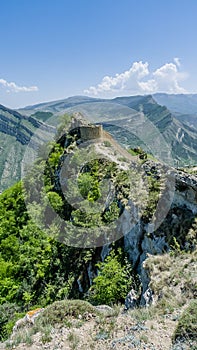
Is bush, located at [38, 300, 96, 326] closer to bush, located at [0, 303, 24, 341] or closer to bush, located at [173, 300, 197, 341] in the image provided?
bush, located at [173, 300, 197, 341]

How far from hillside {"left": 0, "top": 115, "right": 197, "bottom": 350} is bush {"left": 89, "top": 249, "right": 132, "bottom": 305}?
0.22 ft

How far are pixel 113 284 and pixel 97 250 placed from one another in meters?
6.46

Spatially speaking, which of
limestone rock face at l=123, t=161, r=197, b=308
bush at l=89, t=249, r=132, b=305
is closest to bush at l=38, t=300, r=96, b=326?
limestone rock face at l=123, t=161, r=197, b=308

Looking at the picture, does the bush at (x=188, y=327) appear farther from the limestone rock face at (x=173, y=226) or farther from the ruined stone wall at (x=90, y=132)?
the ruined stone wall at (x=90, y=132)

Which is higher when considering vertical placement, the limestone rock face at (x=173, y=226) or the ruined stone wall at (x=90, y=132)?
the ruined stone wall at (x=90, y=132)

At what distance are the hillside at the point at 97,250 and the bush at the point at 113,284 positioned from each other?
0.07 metres

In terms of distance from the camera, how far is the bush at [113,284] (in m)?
17.8

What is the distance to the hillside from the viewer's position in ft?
34.3

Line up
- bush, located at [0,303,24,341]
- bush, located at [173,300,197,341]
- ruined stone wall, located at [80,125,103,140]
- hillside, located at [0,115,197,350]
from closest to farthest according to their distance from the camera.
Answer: bush, located at [173,300,197,341] < hillside, located at [0,115,197,350] < bush, located at [0,303,24,341] < ruined stone wall, located at [80,125,103,140]

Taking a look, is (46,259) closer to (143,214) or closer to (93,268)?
(93,268)

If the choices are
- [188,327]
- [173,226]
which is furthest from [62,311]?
[173,226]

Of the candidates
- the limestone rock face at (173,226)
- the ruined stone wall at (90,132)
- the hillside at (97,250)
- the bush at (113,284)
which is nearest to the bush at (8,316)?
the hillside at (97,250)

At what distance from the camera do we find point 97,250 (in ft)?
80.0

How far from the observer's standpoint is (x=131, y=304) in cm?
1527
